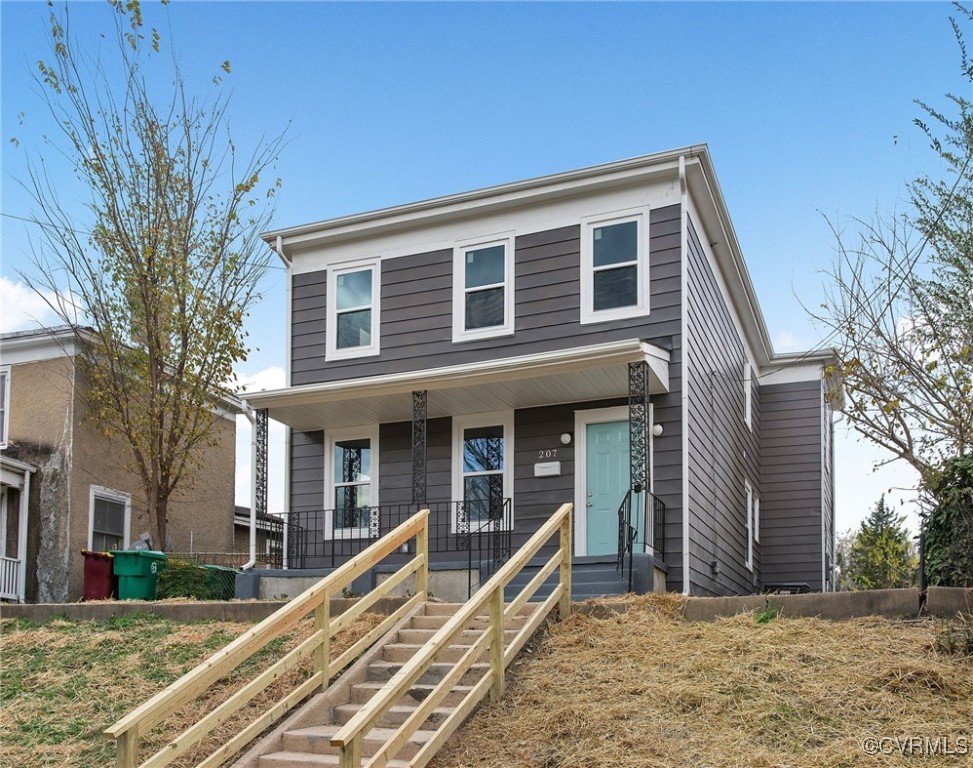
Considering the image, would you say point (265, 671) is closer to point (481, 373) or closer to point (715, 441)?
point (481, 373)

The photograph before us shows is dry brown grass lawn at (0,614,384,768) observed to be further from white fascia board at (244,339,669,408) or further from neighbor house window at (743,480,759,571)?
neighbor house window at (743,480,759,571)

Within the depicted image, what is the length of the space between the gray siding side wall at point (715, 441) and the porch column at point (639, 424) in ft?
3.39

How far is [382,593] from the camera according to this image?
877 centimetres

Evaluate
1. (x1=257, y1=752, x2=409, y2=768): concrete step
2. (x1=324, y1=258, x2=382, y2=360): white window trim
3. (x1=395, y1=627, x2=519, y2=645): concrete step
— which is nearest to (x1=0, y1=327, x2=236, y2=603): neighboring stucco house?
(x1=324, y1=258, x2=382, y2=360): white window trim

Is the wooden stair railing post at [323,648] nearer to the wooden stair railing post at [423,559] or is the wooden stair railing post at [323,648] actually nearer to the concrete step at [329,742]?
the concrete step at [329,742]

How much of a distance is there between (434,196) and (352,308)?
7.40 ft

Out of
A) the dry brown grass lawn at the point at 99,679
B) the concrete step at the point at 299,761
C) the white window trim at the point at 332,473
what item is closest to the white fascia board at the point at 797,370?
the white window trim at the point at 332,473

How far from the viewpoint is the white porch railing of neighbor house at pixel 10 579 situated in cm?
1861

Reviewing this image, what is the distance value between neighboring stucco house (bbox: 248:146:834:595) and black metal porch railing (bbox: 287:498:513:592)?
0.13 ft

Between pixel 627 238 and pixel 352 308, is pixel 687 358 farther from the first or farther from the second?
pixel 352 308

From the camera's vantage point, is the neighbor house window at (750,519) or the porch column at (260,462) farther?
the neighbor house window at (750,519)

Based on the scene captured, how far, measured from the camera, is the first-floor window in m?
14.8

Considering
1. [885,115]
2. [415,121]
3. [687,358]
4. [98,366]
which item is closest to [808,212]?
[885,115]

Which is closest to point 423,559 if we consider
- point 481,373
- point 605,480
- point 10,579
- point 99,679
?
point 99,679
